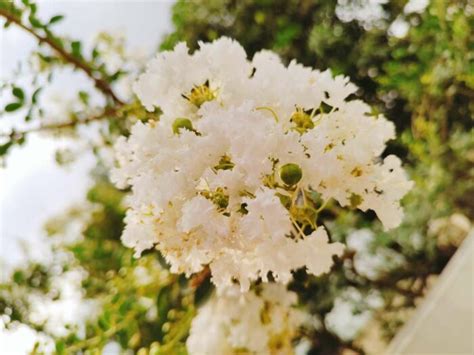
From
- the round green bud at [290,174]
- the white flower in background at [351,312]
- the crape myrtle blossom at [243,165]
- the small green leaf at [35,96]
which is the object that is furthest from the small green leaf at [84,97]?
the white flower in background at [351,312]

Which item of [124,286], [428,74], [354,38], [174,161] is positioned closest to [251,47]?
[354,38]

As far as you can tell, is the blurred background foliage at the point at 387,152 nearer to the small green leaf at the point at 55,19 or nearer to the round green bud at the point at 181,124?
the small green leaf at the point at 55,19

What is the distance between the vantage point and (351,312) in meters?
2.02

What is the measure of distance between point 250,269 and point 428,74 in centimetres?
119

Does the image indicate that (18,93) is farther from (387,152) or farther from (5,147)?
(387,152)

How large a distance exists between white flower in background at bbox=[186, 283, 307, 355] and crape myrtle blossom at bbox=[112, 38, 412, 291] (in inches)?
11.7

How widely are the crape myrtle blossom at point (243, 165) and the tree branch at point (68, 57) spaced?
1.52ft

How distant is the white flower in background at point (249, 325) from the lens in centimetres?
95

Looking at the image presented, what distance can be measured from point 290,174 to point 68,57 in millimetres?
788

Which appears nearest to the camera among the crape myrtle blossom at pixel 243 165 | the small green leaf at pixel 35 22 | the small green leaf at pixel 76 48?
the crape myrtle blossom at pixel 243 165

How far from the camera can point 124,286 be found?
4.43 ft

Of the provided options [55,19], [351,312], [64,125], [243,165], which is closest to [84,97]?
[64,125]

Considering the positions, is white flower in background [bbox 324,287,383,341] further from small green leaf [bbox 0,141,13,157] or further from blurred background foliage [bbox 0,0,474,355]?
small green leaf [bbox 0,141,13,157]

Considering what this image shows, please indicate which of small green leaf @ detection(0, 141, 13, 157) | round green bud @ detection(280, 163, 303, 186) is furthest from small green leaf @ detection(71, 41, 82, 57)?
round green bud @ detection(280, 163, 303, 186)
